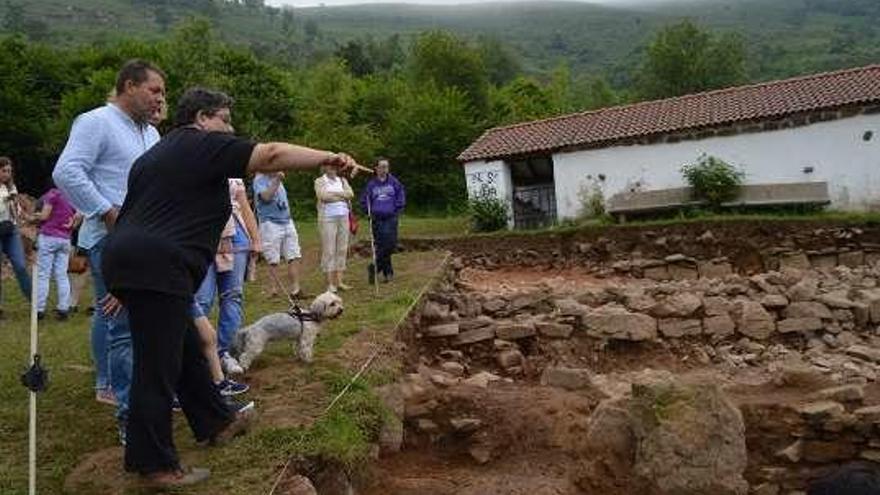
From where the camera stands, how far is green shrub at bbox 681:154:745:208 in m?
19.9

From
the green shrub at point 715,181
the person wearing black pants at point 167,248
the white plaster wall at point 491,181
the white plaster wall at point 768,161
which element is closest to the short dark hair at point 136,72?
the person wearing black pants at point 167,248

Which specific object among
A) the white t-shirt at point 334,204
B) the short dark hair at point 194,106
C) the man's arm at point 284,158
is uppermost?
the short dark hair at point 194,106

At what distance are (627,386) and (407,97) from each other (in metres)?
30.3

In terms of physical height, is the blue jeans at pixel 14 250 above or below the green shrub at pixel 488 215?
above

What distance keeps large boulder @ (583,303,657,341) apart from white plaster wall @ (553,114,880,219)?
11.8 meters

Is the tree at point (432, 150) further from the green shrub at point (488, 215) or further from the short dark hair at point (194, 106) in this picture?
the short dark hair at point (194, 106)

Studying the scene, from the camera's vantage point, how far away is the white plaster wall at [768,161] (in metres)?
19.4

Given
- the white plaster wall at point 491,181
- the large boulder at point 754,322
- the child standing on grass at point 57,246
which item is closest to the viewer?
the child standing on grass at point 57,246

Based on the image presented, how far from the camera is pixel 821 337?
10.9 metres

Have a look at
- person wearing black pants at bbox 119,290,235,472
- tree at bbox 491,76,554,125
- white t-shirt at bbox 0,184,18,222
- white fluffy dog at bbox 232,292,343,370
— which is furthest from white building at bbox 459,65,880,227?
person wearing black pants at bbox 119,290,235,472

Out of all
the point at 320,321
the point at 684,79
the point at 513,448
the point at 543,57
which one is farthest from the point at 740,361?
the point at 543,57

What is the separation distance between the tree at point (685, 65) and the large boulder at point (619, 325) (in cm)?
4901

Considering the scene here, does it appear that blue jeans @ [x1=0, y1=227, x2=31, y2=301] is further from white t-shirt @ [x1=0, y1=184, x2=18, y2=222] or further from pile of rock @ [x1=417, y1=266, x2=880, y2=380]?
pile of rock @ [x1=417, y1=266, x2=880, y2=380]

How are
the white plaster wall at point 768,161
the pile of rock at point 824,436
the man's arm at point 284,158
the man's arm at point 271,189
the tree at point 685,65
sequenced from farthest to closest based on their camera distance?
the tree at point 685,65
the white plaster wall at point 768,161
the man's arm at point 271,189
the pile of rock at point 824,436
the man's arm at point 284,158
